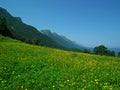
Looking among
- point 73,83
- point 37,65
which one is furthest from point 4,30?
point 73,83

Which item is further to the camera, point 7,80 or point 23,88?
point 7,80

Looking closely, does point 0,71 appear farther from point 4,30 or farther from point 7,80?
point 4,30

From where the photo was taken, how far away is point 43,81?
11945 millimetres

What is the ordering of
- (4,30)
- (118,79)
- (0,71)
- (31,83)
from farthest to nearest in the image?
1. (4,30)
2. (0,71)
3. (118,79)
4. (31,83)

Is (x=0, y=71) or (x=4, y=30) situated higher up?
(x=4, y=30)

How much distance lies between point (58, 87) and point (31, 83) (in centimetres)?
175

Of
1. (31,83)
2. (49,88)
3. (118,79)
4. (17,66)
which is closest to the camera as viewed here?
(49,88)

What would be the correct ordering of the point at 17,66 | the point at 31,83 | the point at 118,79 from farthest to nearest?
1. the point at 17,66
2. the point at 118,79
3. the point at 31,83

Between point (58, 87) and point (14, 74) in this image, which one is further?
point (14, 74)

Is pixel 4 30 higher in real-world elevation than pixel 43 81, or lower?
higher

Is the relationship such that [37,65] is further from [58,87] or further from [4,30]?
[4,30]

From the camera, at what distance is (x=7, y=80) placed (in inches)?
490

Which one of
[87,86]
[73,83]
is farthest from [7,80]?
[87,86]

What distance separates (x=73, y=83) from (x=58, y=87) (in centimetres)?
91
